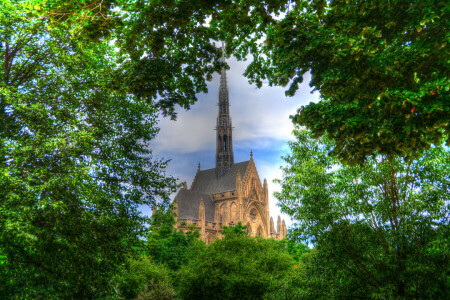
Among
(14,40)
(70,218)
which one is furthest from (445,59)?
(14,40)

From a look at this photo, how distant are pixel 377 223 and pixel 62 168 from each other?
11.4 metres

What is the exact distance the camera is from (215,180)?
72.0 meters

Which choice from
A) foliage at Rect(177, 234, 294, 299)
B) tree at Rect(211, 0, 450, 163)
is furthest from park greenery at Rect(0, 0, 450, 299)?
foliage at Rect(177, 234, 294, 299)

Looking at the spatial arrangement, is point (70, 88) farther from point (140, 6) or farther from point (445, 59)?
point (445, 59)

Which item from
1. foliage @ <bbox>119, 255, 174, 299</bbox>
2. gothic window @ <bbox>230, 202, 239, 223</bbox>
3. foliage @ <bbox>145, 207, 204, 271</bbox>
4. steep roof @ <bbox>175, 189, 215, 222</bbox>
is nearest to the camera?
foliage @ <bbox>119, 255, 174, 299</bbox>

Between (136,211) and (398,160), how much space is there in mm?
10441

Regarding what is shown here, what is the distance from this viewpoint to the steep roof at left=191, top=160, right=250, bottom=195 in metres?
69.2

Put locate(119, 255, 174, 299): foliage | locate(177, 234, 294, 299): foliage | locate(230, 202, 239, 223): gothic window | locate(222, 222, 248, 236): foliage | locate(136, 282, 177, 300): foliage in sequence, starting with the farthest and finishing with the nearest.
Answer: locate(230, 202, 239, 223): gothic window < locate(222, 222, 248, 236): foliage < locate(119, 255, 174, 299): foliage < locate(136, 282, 177, 300): foliage < locate(177, 234, 294, 299): foliage

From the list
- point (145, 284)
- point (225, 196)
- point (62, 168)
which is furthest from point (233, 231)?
point (225, 196)

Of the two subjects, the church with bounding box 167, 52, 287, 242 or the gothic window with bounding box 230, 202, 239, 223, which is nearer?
the church with bounding box 167, 52, 287, 242

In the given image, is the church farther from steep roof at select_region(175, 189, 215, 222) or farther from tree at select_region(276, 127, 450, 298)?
tree at select_region(276, 127, 450, 298)

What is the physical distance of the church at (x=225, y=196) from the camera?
61.4 metres

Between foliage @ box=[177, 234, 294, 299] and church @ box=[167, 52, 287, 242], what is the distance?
30.8m

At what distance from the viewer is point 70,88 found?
45.1ft
